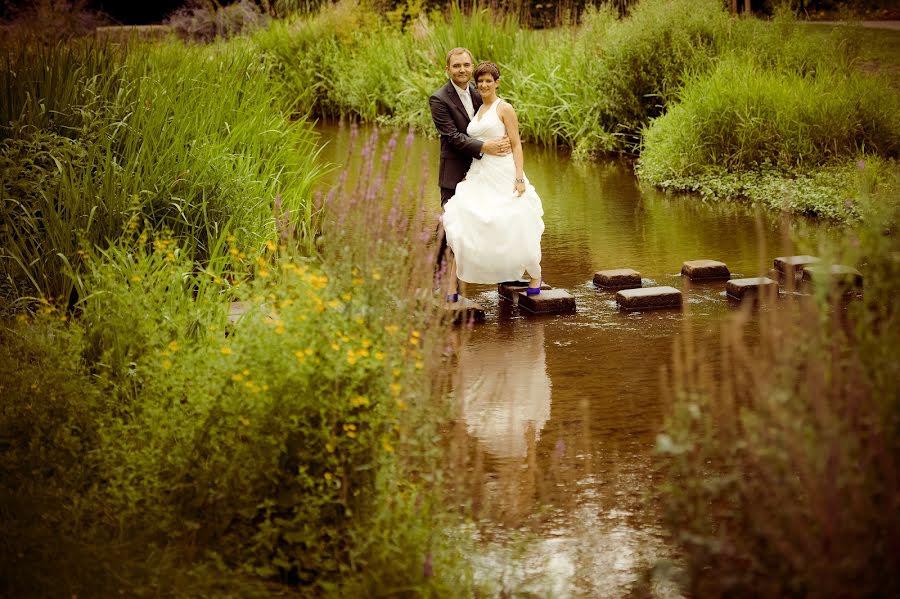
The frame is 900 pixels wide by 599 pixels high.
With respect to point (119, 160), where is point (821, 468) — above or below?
below

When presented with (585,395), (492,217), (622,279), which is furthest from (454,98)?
(585,395)

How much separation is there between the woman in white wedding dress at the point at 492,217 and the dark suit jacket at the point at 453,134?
4.6 inches

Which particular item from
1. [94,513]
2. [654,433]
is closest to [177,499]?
[94,513]

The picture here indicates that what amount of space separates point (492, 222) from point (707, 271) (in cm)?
199

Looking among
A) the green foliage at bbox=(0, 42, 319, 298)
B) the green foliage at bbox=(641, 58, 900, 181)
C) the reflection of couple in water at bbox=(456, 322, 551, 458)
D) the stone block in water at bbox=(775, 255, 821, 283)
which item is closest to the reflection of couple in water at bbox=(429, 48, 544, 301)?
the reflection of couple in water at bbox=(456, 322, 551, 458)

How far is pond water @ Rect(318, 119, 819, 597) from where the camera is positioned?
166 inches

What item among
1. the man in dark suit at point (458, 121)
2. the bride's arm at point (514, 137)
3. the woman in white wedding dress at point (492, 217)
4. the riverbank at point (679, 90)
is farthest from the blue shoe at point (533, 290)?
the riverbank at point (679, 90)

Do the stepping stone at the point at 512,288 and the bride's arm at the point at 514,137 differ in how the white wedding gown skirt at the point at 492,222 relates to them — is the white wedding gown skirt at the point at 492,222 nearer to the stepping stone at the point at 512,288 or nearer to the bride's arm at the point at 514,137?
the bride's arm at the point at 514,137

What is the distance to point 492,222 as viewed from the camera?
779 cm

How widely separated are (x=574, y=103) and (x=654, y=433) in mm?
11224

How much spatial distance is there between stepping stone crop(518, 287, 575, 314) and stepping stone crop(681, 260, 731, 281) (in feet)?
4.27

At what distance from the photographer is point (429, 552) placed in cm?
364

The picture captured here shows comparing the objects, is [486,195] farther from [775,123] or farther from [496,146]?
[775,123]

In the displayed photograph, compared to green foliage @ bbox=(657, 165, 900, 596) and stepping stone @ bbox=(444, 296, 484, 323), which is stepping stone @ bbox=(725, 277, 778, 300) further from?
green foliage @ bbox=(657, 165, 900, 596)
